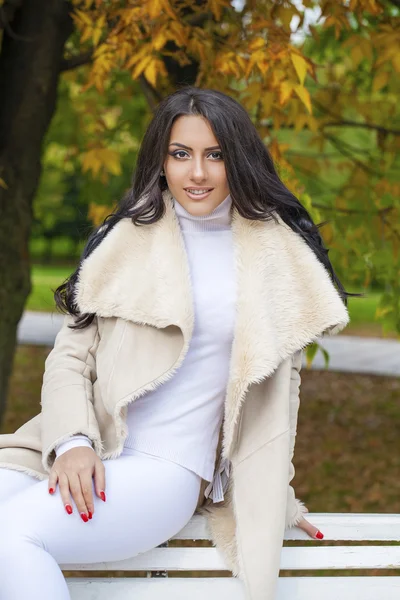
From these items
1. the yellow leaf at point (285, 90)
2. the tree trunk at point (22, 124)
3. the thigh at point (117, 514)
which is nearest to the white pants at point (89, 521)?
the thigh at point (117, 514)

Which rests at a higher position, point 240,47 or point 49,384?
point 240,47

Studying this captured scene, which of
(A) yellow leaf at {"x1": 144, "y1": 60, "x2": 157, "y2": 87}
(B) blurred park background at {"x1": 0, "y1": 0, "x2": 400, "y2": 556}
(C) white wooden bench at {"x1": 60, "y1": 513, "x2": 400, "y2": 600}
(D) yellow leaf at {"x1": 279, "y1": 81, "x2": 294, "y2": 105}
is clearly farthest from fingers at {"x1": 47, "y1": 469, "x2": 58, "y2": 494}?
(A) yellow leaf at {"x1": 144, "y1": 60, "x2": 157, "y2": 87}

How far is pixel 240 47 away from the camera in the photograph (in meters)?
3.62

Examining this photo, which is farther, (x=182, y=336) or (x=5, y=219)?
(x=5, y=219)

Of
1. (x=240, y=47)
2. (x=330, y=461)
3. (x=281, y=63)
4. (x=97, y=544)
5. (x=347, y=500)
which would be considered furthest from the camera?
(x=330, y=461)

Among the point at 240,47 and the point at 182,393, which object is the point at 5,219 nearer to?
the point at 240,47

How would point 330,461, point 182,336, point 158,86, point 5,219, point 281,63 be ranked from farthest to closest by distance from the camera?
point 330,461 < point 5,219 < point 158,86 < point 281,63 < point 182,336

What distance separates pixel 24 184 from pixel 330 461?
3.57m

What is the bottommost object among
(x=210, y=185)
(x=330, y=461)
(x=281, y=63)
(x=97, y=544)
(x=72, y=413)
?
(x=330, y=461)

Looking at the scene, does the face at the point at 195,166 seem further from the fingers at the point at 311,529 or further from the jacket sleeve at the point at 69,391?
the fingers at the point at 311,529

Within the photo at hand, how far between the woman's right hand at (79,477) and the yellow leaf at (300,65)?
5.76 feet

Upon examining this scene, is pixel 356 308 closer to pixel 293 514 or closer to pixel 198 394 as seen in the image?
pixel 293 514

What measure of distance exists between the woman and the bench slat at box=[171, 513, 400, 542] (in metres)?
0.04

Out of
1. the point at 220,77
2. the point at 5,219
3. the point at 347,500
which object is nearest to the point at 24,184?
the point at 5,219
